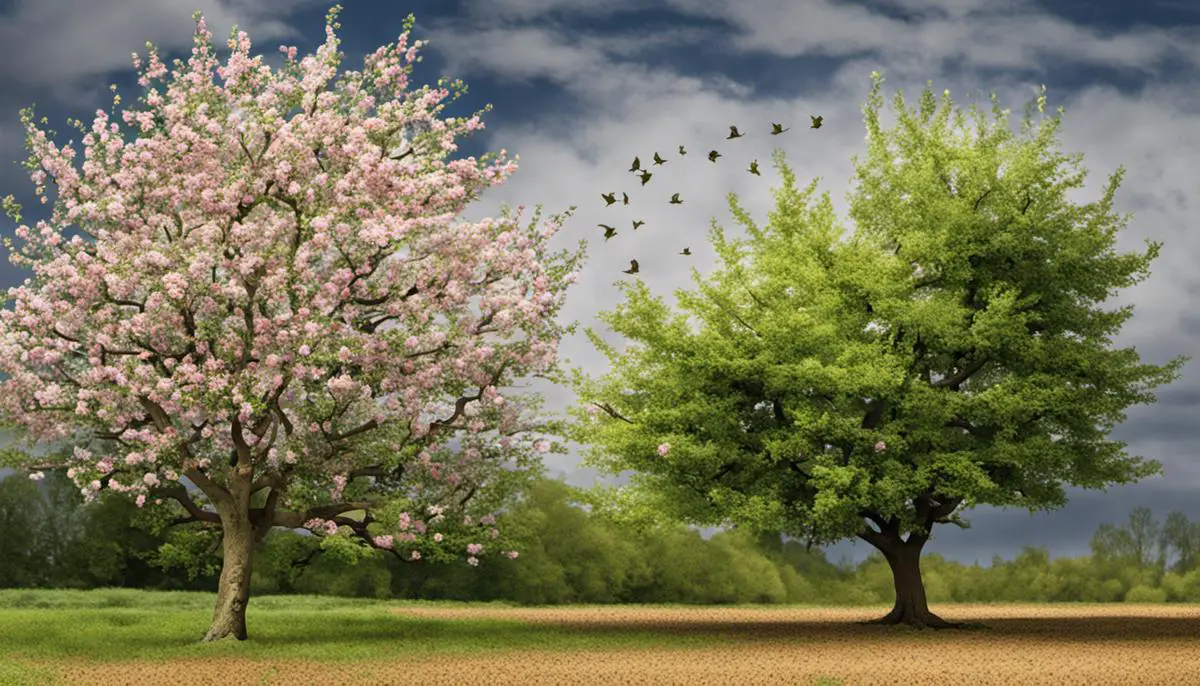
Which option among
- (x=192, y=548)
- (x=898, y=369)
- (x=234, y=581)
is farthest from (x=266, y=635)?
(x=898, y=369)

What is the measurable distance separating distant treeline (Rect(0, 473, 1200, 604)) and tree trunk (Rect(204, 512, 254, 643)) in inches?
1112

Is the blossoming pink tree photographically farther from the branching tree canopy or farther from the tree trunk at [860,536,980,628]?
the tree trunk at [860,536,980,628]

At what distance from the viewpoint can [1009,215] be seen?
40375mm

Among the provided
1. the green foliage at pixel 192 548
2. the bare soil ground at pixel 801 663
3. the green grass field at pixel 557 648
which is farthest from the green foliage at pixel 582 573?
the bare soil ground at pixel 801 663

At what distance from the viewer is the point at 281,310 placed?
31938 mm

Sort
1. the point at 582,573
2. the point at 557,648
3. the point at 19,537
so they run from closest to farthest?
the point at 557,648 < the point at 19,537 < the point at 582,573

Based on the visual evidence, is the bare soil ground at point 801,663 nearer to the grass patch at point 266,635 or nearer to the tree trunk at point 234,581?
the grass patch at point 266,635

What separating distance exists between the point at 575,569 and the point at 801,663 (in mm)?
44319

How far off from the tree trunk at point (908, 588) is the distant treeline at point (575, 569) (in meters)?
21.2

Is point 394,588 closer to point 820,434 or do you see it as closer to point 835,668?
point 820,434

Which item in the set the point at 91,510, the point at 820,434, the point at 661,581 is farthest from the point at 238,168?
the point at 661,581

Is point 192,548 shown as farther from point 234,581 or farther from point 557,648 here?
point 557,648

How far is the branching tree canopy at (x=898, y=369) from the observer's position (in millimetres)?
37531

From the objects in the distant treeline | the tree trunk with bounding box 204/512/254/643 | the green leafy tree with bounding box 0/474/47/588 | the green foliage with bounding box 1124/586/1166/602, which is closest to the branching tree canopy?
the tree trunk with bounding box 204/512/254/643
